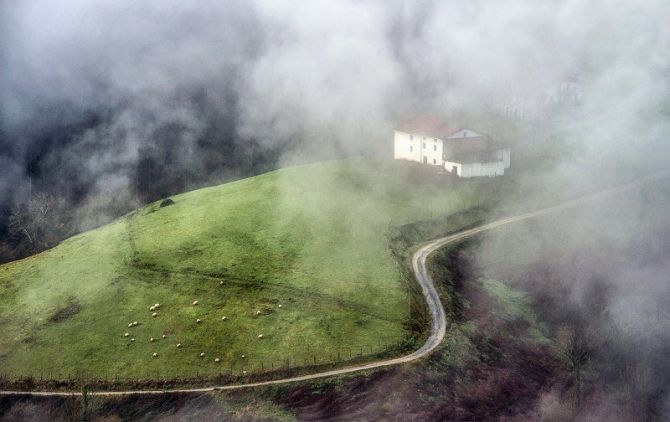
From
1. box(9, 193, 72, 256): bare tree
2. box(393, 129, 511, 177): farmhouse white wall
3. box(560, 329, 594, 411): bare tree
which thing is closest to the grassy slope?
box(393, 129, 511, 177): farmhouse white wall

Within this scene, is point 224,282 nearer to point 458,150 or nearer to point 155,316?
point 155,316

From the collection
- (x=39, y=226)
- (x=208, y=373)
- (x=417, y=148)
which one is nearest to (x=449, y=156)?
(x=417, y=148)

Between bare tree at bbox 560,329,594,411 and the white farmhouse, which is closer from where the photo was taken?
bare tree at bbox 560,329,594,411

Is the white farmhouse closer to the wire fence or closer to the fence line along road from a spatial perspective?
the fence line along road

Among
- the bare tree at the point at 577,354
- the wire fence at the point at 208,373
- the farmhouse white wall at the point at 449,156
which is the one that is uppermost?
the farmhouse white wall at the point at 449,156

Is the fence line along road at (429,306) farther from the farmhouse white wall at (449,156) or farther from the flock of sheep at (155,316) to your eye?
the farmhouse white wall at (449,156)

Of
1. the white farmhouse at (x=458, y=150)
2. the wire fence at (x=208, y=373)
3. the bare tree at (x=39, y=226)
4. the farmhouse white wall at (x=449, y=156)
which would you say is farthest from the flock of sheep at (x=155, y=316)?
the white farmhouse at (x=458, y=150)
